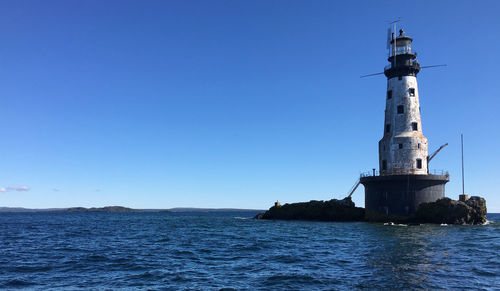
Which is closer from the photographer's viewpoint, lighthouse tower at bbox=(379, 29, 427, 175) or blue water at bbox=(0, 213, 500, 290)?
blue water at bbox=(0, 213, 500, 290)

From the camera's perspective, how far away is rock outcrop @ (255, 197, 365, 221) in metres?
57.9

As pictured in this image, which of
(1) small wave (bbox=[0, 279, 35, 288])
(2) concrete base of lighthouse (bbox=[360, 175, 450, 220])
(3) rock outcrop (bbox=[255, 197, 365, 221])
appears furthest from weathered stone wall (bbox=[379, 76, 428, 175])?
(1) small wave (bbox=[0, 279, 35, 288])

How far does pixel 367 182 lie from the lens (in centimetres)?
5181

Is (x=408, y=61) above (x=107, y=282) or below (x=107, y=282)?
above

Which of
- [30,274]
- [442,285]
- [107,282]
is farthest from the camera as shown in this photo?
[30,274]

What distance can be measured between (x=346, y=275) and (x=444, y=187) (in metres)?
38.0

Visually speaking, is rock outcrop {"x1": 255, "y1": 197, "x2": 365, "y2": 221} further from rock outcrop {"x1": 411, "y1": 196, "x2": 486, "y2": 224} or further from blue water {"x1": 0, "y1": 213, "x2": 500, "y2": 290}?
blue water {"x1": 0, "y1": 213, "x2": 500, "y2": 290}

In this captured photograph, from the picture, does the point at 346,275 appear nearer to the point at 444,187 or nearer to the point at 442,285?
the point at 442,285

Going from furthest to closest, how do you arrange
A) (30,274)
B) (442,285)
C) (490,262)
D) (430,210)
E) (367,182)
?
1. (367,182)
2. (430,210)
3. (490,262)
4. (30,274)
5. (442,285)

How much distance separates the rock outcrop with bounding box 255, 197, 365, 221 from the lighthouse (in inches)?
215

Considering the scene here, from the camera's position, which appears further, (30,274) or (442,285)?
(30,274)

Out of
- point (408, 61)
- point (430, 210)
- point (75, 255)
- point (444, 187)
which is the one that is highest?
point (408, 61)

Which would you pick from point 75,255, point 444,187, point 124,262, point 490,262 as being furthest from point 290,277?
point 444,187

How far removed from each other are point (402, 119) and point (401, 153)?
4822 mm
